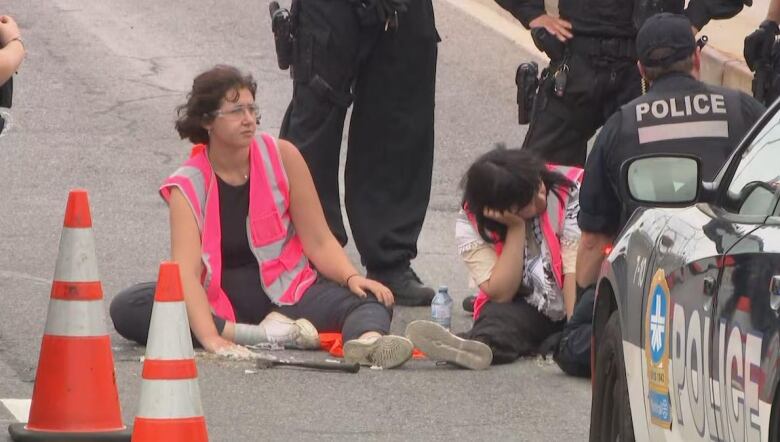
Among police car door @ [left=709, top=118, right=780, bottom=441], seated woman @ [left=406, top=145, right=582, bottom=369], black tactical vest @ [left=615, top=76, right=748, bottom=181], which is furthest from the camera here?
seated woman @ [left=406, top=145, right=582, bottom=369]

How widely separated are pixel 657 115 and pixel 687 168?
8.61ft

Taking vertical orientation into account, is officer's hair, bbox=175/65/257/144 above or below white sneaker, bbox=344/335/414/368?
above

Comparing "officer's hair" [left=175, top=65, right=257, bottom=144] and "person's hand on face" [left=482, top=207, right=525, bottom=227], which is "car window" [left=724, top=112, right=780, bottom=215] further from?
"officer's hair" [left=175, top=65, right=257, bottom=144]

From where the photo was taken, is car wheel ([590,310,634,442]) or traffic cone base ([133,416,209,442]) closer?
car wheel ([590,310,634,442])

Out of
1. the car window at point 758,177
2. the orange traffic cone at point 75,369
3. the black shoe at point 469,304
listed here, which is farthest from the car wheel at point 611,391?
the black shoe at point 469,304

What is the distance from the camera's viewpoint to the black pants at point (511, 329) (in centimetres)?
786

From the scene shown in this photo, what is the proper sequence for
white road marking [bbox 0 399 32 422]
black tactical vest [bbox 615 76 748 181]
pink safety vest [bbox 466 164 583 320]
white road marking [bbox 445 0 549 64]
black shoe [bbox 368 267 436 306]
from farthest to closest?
white road marking [bbox 445 0 549 64]
black shoe [bbox 368 267 436 306]
pink safety vest [bbox 466 164 583 320]
black tactical vest [bbox 615 76 748 181]
white road marking [bbox 0 399 32 422]

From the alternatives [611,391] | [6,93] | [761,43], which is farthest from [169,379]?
[761,43]

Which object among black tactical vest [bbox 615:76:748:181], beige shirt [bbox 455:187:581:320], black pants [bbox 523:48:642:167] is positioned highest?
black pants [bbox 523:48:642:167]

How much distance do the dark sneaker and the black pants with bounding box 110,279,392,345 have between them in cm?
26

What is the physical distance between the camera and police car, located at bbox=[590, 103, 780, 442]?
3.81 metres

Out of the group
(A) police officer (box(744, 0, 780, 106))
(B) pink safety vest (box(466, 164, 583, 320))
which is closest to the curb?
Result: (A) police officer (box(744, 0, 780, 106))

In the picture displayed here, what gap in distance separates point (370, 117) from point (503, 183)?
1365mm

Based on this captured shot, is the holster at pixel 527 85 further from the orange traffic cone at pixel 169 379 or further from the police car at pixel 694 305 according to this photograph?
the orange traffic cone at pixel 169 379
